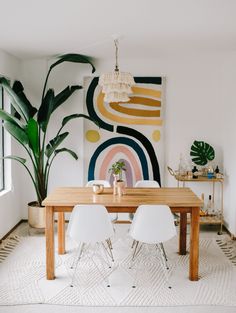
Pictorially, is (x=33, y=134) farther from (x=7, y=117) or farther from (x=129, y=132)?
(x=129, y=132)

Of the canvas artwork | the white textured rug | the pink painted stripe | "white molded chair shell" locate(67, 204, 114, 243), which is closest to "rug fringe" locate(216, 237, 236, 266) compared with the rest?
the white textured rug

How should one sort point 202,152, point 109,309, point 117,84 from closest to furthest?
point 109,309
point 117,84
point 202,152

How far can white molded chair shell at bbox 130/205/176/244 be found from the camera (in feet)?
11.5

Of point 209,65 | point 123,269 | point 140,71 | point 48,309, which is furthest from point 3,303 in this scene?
point 209,65

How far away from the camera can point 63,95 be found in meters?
5.11

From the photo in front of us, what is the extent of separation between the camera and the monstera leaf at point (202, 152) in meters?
5.36

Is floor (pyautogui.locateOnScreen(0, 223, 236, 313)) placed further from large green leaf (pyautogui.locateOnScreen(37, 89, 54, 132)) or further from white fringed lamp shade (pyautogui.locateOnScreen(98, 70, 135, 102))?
large green leaf (pyautogui.locateOnScreen(37, 89, 54, 132))

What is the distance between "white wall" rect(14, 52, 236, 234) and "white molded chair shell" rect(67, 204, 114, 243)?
219cm

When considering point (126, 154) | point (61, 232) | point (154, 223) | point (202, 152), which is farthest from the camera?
point (126, 154)

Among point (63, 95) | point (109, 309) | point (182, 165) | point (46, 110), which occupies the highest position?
point (63, 95)

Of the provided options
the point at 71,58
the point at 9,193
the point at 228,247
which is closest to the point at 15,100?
the point at 71,58

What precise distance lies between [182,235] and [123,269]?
0.87 metres

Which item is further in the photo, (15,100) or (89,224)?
(15,100)

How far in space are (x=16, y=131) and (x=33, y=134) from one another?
204 millimetres
